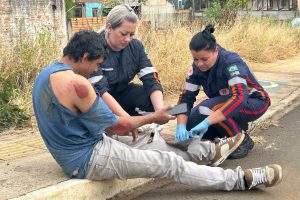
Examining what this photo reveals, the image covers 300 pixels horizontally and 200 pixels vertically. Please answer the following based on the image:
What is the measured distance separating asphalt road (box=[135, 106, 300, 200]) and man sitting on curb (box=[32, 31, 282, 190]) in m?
0.10

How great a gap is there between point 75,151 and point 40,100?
1.55 ft

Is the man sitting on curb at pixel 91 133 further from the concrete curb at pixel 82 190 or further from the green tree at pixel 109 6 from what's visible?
the green tree at pixel 109 6

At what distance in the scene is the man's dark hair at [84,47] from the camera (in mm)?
3586

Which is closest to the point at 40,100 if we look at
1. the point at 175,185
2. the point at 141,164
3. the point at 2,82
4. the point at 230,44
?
the point at 141,164

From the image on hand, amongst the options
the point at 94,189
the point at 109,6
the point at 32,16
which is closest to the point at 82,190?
the point at 94,189

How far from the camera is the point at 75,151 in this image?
3746mm

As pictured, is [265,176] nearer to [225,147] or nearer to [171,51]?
[225,147]

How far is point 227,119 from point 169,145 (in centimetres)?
77

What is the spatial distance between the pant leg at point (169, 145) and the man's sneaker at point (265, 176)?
1.91ft

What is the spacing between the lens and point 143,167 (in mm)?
3854

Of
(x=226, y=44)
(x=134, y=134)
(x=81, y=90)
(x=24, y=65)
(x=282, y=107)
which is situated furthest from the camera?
(x=226, y=44)

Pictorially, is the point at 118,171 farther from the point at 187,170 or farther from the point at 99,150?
the point at 187,170

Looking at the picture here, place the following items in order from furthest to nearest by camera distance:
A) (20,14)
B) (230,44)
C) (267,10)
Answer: (267,10) → (230,44) → (20,14)

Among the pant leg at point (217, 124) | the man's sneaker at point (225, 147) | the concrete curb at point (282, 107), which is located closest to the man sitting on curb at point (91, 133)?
→ the man's sneaker at point (225, 147)
